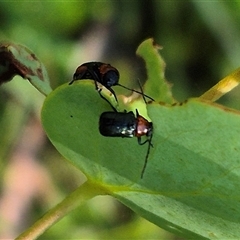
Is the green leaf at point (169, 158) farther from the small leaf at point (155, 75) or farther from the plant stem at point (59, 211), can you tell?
the small leaf at point (155, 75)

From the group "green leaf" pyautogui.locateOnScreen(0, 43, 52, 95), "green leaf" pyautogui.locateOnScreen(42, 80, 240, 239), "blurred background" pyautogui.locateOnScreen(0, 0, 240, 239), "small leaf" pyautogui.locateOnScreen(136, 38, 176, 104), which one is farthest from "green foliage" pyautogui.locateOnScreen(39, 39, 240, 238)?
"blurred background" pyautogui.locateOnScreen(0, 0, 240, 239)

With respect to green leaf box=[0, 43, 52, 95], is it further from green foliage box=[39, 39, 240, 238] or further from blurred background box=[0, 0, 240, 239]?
blurred background box=[0, 0, 240, 239]

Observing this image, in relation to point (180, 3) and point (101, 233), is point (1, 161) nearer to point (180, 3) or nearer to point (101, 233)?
point (101, 233)

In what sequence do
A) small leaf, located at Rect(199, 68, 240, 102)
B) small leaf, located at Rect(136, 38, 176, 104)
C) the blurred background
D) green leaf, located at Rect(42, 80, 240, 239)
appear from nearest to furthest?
green leaf, located at Rect(42, 80, 240, 239) < small leaf, located at Rect(199, 68, 240, 102) < small leaf, located at Rect(136, 38, 176, 104) < the blurred background

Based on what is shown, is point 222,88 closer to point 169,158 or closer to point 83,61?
point 169,158

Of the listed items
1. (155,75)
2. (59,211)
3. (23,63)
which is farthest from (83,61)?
(59,211)

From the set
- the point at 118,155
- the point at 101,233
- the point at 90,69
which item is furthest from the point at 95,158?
the point at 101,233
